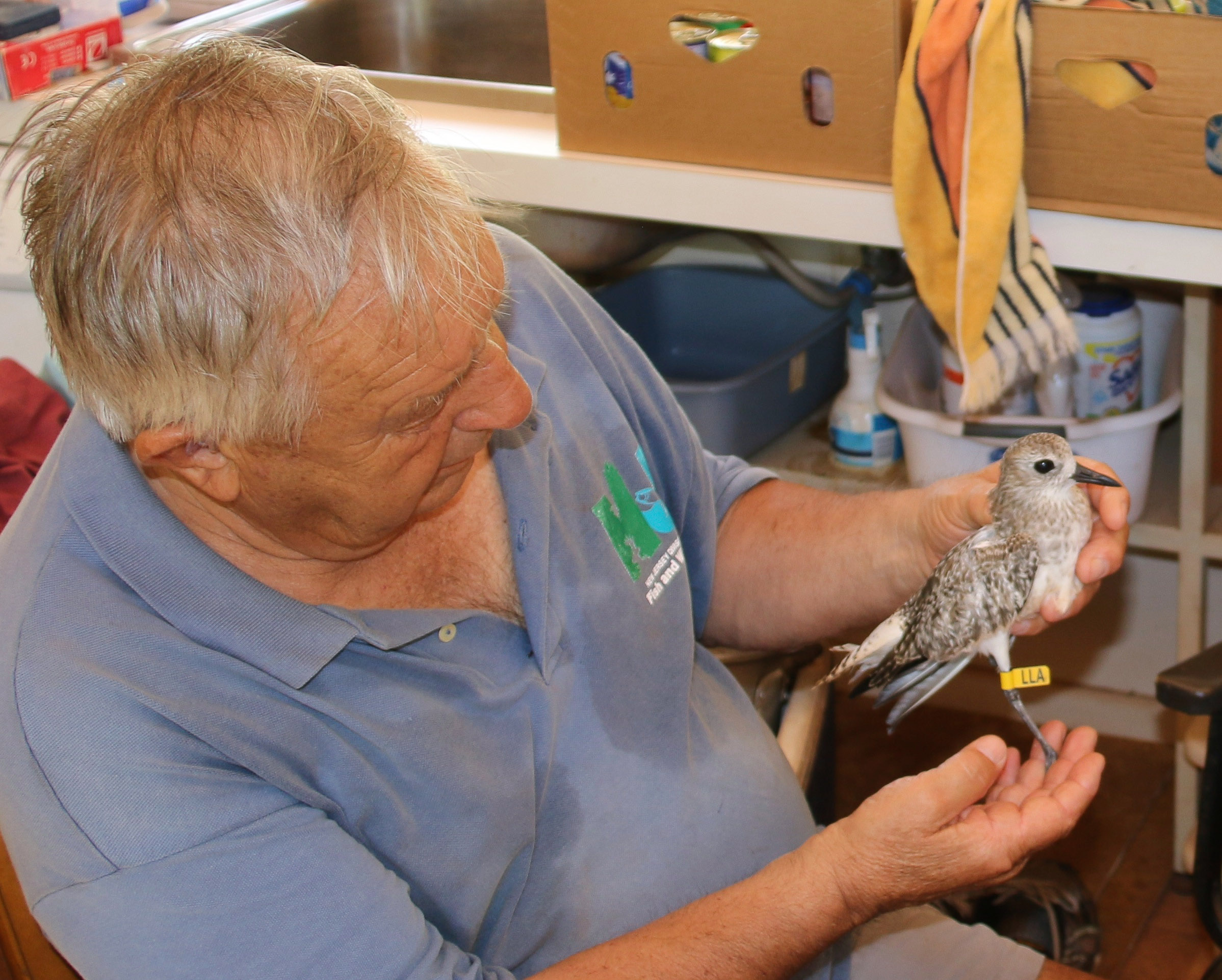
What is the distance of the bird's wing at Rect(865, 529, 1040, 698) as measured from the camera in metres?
1.00

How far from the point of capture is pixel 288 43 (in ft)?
6.12

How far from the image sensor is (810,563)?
1207mm

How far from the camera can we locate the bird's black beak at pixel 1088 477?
995mm

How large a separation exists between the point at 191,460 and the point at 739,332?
131 centimetres

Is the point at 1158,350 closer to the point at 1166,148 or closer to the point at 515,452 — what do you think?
the point at 1166,148

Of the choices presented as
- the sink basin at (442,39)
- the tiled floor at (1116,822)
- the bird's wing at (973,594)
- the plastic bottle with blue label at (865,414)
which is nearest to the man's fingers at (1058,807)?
the bird's wing at (973,594)

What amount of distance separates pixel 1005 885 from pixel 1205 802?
0.49 metres

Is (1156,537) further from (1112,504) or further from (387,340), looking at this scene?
(387,340)

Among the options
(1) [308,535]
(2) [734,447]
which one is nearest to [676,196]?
(2) [734,447]

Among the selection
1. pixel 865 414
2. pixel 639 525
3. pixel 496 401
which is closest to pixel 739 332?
pixel 865 414

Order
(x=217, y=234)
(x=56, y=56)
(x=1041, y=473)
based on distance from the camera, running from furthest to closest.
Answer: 1. (x=56, y=56)
2. (x=1041, y=473)
3. (x=217, y=234)

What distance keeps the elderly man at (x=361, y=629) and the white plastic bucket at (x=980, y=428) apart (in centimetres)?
40

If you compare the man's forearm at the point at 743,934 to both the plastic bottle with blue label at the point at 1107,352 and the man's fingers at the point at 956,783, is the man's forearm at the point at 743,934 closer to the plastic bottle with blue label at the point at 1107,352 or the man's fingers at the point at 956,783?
the man's fingers at the point at 956,783

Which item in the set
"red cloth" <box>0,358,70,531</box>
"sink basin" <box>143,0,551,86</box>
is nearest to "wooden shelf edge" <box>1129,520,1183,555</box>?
"sink basin" <box>143,0,551,86</box>
